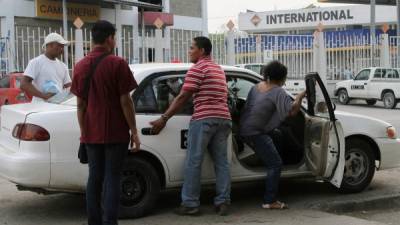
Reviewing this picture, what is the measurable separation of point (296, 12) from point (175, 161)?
43463 millimetres

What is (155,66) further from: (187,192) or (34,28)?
(34,28)

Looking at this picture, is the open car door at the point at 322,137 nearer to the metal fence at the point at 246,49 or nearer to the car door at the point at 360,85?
the metal fence at the point at 246,49

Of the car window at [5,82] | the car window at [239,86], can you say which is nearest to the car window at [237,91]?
the car window at [239,86]

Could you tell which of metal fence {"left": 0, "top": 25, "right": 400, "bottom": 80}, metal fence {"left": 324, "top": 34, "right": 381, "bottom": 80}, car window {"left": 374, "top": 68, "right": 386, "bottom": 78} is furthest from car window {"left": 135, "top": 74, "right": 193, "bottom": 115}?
metal fence {"left": 324, "top": 34, "right": 381, "bottom": 80}

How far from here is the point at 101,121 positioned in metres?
5.10

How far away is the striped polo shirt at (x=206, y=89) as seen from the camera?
6256mm

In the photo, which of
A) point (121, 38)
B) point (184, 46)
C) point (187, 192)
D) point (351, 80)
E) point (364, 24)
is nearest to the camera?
point (187, 192)

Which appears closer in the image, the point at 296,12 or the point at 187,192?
the point at 187,192

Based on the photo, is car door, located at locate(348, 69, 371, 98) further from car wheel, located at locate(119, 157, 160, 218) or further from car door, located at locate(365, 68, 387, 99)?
car wheel, located at locate(119, 157, 160, 218)

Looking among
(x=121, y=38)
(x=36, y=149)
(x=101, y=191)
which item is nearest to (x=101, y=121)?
(x=101, y=191)

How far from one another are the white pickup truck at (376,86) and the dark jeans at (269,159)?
18016 mm

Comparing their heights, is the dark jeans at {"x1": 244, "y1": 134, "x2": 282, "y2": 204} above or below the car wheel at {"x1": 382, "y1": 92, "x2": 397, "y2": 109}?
below

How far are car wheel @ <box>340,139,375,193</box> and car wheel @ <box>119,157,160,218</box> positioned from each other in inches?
88.3

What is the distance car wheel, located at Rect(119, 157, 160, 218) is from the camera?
626 centimetres
